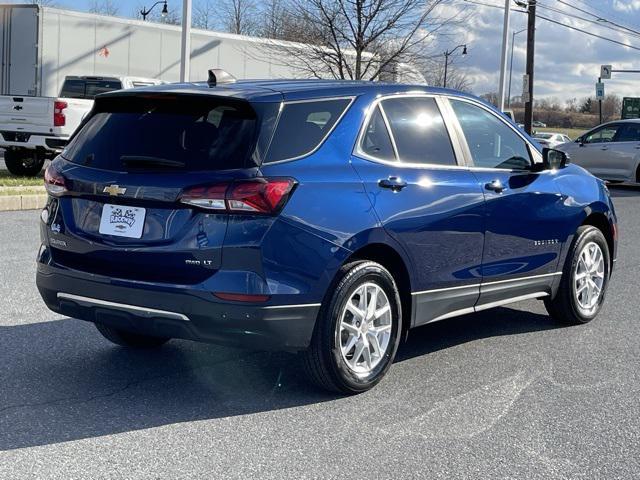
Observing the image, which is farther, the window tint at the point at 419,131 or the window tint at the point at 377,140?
the window tint at the point at 419,131

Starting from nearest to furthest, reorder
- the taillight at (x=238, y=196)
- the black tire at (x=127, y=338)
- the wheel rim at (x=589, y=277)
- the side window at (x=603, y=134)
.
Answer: the taillight at (x=238, y=196) → the black tire at (x=127, y=338) → the wheel rim at (x=589, y=277) → the side window at (x=603, y=134)

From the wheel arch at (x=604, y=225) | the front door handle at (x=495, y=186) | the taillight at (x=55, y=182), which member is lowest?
the wheel arch at (x=604, y=225)

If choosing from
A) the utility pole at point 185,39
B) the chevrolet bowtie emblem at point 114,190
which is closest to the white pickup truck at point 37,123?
the utility pole at point 185,39

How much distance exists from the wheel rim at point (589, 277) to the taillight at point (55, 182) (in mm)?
3749

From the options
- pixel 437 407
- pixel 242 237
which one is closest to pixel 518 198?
pixel 437 407

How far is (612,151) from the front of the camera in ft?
69.0

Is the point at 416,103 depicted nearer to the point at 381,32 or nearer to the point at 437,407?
the point at 437,407

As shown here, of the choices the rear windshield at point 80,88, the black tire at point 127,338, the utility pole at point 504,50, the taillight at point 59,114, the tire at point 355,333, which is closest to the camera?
the tire at point 355,333

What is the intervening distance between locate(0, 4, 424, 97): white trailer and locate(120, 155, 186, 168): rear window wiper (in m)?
17.5

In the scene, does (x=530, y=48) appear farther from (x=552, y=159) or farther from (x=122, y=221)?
(x=122, y=221)

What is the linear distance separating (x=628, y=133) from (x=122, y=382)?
1835 cm

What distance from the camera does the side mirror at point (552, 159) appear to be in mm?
6375

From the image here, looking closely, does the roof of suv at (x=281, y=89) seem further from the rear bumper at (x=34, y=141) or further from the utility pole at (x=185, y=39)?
the utility pole at (x=185, y=39)

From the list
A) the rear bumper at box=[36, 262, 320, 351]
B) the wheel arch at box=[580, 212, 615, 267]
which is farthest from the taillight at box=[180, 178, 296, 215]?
the wheel arch at box=[580, 212, 615, 267]
